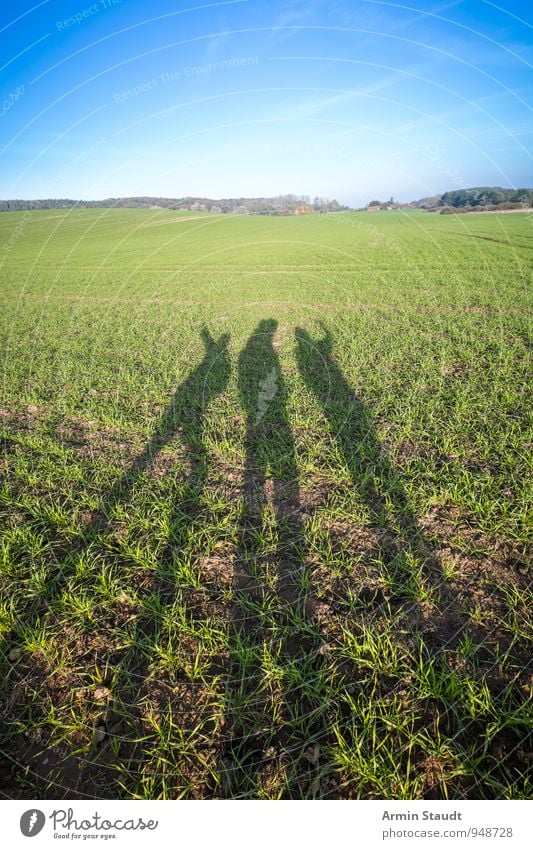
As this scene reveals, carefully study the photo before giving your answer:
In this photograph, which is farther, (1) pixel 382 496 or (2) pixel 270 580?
(1) pixel 382 496

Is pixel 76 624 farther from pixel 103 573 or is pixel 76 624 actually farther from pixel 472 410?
pixel 472 410

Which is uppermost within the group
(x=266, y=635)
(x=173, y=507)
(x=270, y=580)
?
(x=173, y=507)

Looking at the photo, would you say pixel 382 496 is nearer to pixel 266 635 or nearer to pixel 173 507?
pixel 266 635

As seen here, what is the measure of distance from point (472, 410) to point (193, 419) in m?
5.40

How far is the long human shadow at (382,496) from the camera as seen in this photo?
3.79 m

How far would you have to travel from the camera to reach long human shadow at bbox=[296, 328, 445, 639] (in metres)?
3.79

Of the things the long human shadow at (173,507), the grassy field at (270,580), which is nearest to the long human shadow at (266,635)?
the grassy field at (270,580)

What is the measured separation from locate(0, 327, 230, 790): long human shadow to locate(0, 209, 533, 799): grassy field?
3 cm

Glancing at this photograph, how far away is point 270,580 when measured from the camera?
13.0 ft

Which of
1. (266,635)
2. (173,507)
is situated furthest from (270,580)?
(173,507)

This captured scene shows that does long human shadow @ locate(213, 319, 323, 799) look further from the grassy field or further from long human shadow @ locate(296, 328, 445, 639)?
long human shadow @ locate(296, 328, 445, 639)

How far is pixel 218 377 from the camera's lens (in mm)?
9609

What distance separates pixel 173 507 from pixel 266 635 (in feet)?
7.18

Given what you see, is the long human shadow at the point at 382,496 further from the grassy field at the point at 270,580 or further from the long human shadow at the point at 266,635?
the long human shadow at the point at 266,635
